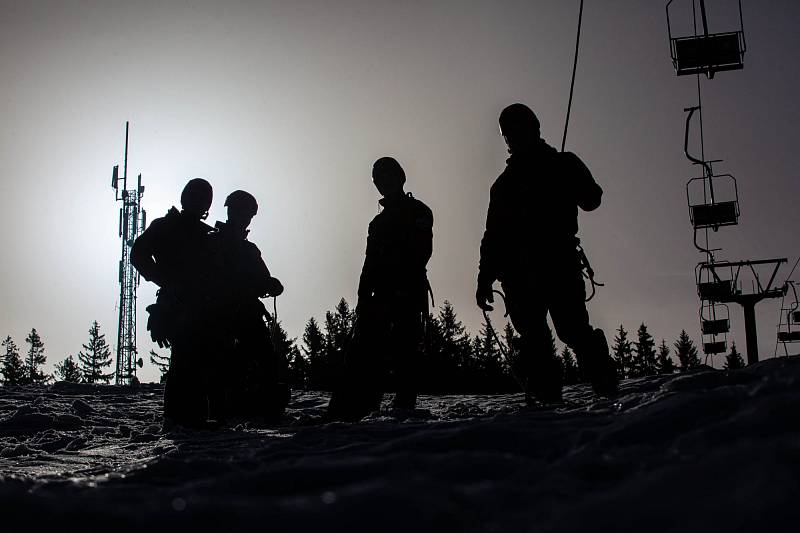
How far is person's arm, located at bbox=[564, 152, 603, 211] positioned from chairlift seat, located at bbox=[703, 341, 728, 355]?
1052 inches

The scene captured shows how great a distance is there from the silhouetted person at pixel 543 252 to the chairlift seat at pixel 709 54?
13290mm

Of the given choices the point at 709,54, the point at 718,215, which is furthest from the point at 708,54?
the point at 718,215

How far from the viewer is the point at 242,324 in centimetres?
633

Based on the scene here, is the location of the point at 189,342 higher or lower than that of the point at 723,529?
higher

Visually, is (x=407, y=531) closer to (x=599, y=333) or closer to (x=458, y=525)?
(x=458, y=525)

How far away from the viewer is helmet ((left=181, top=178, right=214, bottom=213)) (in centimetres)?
586

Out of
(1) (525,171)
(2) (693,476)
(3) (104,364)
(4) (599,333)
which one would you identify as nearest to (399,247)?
(1) (525,171)

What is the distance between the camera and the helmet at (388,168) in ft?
18.9

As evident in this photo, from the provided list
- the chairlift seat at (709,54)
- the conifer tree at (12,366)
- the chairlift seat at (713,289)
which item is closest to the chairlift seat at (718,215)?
the chairlift seat at (713,289)

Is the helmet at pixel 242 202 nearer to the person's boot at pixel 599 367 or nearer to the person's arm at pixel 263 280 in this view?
the person's arm at pixel 263 280

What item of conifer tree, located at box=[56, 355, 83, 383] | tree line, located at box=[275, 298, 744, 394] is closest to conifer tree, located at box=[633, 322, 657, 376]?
tree line, located at box=[275, 298, 744, 394]

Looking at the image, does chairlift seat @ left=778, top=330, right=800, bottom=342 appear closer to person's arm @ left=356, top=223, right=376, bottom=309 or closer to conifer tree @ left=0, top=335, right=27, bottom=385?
person's arm @ left=356, top=223, right=376, bottom=309

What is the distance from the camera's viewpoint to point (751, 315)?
72.5ft

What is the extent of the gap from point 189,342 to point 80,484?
11.0 feet
